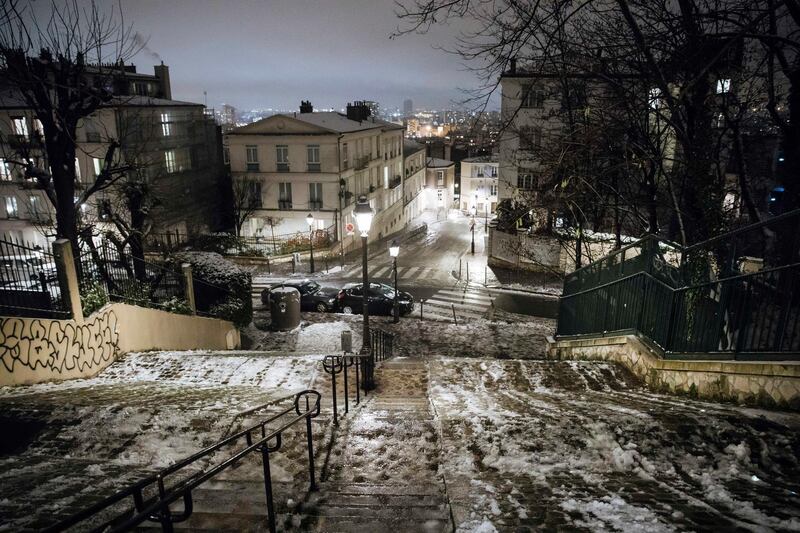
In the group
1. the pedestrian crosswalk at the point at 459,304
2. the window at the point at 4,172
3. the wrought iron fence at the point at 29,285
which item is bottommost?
the pedestrian crosswalk at the point at 459,304

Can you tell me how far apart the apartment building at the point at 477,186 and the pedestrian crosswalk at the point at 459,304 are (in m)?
29.6

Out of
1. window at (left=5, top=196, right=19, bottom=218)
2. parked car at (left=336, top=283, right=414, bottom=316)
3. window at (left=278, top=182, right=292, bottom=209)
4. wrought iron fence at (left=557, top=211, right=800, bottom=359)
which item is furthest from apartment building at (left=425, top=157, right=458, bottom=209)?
wrought iron fence at (left=557, top=211, right=800, bottom=359)

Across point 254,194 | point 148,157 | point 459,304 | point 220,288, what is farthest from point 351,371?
point 254,194

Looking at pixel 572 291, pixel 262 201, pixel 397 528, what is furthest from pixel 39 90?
pixel 262 201

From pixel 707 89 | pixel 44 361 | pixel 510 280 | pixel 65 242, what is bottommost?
pixel 510 280

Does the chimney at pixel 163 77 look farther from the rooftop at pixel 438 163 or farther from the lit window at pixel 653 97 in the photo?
the lit window at pixel 653 97

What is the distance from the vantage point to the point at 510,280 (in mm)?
27328

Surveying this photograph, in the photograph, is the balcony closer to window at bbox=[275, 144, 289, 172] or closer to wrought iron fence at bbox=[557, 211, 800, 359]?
window at bbox=[275, 144, 289, 172]

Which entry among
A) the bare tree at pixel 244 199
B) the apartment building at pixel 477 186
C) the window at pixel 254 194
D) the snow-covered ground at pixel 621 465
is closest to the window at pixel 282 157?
the window at pixel 254 194

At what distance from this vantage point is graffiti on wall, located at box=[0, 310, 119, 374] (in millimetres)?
7248

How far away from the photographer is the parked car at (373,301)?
20.2 m

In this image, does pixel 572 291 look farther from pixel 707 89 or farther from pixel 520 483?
pixel 520 483

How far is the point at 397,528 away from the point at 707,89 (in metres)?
9.47

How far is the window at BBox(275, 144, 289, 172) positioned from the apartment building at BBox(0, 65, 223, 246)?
6475mm
